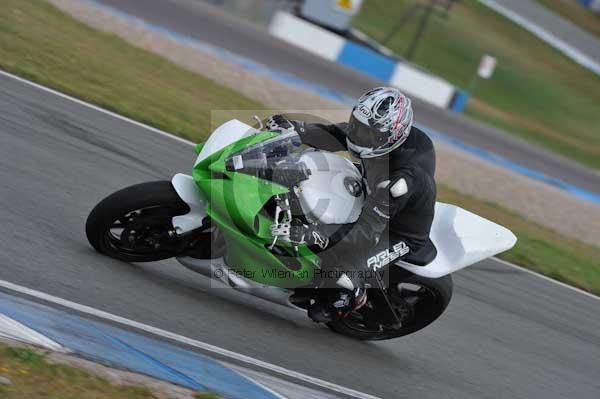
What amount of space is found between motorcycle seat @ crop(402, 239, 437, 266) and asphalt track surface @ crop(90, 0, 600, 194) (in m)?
13.1

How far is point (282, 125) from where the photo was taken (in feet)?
17.2

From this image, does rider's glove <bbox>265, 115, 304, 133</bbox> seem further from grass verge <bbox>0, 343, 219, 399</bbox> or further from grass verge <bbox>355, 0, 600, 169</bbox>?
grass verge <bbox>355, 0, 600, 169</bbox>

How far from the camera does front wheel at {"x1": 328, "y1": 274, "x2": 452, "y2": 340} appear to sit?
5.84 meters

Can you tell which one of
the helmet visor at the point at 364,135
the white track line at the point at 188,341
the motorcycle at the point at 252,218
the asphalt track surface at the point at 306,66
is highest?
the helmet visor at the point at 364,135

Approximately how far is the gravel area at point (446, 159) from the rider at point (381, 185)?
8210mm

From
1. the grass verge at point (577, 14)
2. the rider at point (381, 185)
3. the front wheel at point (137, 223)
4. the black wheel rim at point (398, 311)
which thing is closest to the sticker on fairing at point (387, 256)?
the rider at point (381, 185)

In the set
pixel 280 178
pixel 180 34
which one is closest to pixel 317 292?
pixel 280 178

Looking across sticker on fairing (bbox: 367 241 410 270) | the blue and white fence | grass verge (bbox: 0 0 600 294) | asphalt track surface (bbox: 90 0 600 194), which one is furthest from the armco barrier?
the blue and white fence

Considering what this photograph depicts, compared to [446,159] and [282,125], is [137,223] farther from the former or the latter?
[446,159]

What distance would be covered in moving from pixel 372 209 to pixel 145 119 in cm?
542

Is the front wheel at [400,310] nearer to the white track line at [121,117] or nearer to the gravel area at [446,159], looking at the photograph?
the white track line at [121,117]

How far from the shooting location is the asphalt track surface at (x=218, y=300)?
5211 millimetres

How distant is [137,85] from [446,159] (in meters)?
6.65

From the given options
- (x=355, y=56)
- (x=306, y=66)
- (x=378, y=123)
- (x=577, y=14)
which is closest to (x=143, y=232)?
(x=378, y=123)
